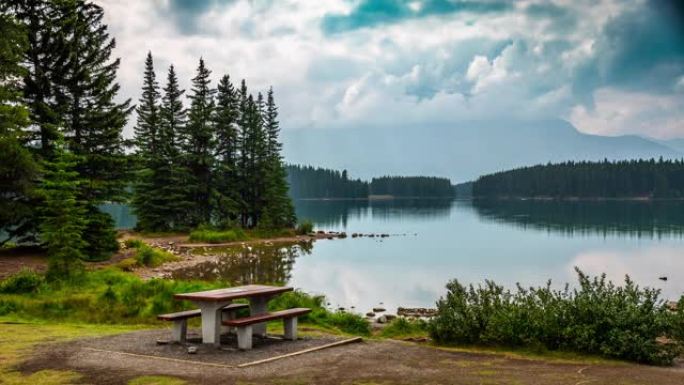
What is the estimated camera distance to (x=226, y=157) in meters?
65.8

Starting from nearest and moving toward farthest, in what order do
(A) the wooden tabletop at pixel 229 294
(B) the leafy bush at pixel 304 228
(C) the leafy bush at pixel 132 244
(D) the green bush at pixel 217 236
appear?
1. (A) the wooden tabletop at pixel 229 294
2. (C) the leafy bush at pixel 132 244
3. (D) the green bush at pixel 217 236
4. (B) the leafy bush at pixel 304 228

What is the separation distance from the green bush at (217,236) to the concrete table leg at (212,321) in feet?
136

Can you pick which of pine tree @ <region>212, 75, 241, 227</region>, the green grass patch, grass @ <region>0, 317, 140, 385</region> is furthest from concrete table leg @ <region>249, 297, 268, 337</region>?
pine tree @ <region>212, 75, 241, 227</region>

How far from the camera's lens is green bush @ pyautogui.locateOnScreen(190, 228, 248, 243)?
173 feet

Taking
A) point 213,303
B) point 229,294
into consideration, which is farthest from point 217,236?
point 213,303

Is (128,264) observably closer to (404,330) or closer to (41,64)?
(41,64)

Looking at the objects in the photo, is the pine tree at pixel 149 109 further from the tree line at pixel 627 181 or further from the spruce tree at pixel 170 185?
the tree line at pixel 627 181

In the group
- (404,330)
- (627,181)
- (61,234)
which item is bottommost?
(404,330)

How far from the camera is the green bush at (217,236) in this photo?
52844mm


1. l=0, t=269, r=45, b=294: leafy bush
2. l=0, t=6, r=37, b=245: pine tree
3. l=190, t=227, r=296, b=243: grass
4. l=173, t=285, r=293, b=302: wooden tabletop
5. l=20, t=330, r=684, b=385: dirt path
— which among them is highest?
l=0, t=6, r=37, b=245: pine tree

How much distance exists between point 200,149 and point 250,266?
2359 cm

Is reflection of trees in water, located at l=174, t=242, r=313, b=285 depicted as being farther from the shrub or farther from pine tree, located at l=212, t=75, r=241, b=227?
pine tree, located at l=212, t=75, r=241, b=227

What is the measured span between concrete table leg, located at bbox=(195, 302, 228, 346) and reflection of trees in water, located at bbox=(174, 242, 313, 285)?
15.1 metres

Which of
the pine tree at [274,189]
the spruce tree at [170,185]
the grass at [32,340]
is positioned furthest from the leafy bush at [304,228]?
the grass at [32,340]
